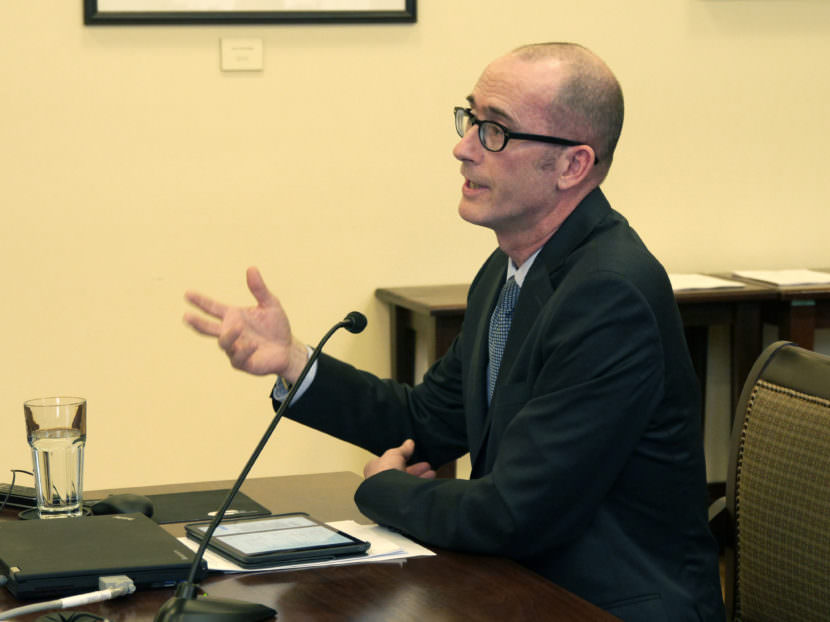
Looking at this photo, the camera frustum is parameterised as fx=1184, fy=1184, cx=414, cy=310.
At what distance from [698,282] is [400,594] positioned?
2483 millimetres

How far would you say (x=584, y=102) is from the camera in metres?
1.92

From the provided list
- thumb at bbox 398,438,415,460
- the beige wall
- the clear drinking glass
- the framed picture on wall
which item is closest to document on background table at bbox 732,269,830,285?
the beige wall

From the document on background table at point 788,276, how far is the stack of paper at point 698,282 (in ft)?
0.32

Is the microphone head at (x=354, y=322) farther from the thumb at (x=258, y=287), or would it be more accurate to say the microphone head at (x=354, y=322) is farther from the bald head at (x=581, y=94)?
the bald head at (x=581, y=94)

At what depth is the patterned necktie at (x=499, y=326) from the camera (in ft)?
6.32

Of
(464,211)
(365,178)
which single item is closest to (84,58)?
(365,178)

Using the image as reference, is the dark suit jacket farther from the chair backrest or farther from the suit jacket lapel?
the chair backrest

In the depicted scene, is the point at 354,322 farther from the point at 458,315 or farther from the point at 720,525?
the point at 458,315

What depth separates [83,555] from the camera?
1451 millimetres

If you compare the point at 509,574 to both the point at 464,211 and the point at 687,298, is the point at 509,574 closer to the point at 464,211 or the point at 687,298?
the point at 464,211

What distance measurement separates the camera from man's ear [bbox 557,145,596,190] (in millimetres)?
1938

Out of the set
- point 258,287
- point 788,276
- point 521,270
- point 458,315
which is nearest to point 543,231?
point 521,270

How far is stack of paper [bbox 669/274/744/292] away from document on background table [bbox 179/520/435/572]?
80.6 inches

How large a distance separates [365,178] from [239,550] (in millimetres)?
2326
